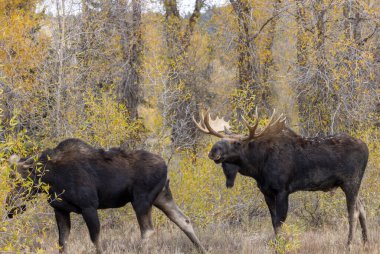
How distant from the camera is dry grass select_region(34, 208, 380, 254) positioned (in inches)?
326

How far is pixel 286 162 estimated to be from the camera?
27.2ft

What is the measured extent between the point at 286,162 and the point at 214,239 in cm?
170

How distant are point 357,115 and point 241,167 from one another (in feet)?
18.1

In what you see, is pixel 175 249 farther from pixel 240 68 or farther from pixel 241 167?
pixel 240 68

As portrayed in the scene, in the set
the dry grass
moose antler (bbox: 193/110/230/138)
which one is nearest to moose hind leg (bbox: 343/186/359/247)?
the dry grass

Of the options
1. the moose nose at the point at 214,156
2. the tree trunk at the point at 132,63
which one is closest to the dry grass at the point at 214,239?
the moose nose at the point at 214,156

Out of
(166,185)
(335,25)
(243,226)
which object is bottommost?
(243,226)

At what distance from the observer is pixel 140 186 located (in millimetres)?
8242

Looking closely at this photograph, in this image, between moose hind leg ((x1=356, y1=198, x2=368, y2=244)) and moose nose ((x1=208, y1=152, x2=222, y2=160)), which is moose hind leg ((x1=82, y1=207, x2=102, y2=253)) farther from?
moose hind leg ((x1=356, y1=198, x2=368, y2=244))

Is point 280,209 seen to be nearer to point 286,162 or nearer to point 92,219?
point 286,162


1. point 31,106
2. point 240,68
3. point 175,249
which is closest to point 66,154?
point 175,249

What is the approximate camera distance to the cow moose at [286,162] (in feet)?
27.0

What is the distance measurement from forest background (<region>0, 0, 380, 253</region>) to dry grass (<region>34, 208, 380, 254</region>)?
32 mm

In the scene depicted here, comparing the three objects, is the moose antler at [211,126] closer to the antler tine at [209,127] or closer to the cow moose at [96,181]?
the antler tine at [209,127]
